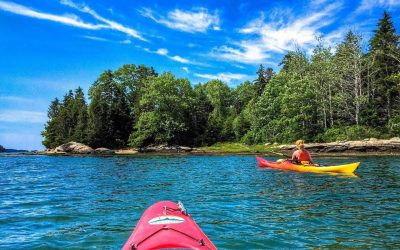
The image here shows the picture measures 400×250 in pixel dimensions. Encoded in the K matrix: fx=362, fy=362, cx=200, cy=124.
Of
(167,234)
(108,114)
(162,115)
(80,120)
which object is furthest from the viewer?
(80,120)

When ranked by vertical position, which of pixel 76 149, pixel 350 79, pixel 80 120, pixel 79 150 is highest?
pixel 350 79

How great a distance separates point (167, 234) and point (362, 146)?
4103cm

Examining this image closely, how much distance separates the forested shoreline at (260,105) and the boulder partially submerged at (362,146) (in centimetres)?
350

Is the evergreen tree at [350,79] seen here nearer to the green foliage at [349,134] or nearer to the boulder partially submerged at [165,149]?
the green foliage at [349,134]

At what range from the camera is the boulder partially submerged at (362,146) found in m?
40.3

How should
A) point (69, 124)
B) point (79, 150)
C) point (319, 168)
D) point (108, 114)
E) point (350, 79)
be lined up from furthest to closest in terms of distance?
point (69, 124), point (108, 114), point (79, 150), point (350, 79), point (319, 168)

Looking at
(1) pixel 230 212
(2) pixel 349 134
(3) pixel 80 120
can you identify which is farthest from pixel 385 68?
(3) pixel 80 120

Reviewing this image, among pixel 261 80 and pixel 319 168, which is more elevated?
pixel 261 80

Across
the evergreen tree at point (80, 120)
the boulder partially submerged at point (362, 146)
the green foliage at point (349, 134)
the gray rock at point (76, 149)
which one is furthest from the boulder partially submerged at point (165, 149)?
the boulder partially submerged at point (362, 146)

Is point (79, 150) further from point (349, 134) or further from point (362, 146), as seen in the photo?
point (362, 146)

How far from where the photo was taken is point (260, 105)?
201ft

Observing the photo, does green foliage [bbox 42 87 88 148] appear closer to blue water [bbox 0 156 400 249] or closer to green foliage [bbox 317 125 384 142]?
green foliage [bbox 317 125 384 142]

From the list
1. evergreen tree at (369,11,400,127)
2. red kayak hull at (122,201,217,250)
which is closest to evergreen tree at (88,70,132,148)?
evergreen tree at (369,11,400,127)

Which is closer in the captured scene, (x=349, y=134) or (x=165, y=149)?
(x=349, y=134)
